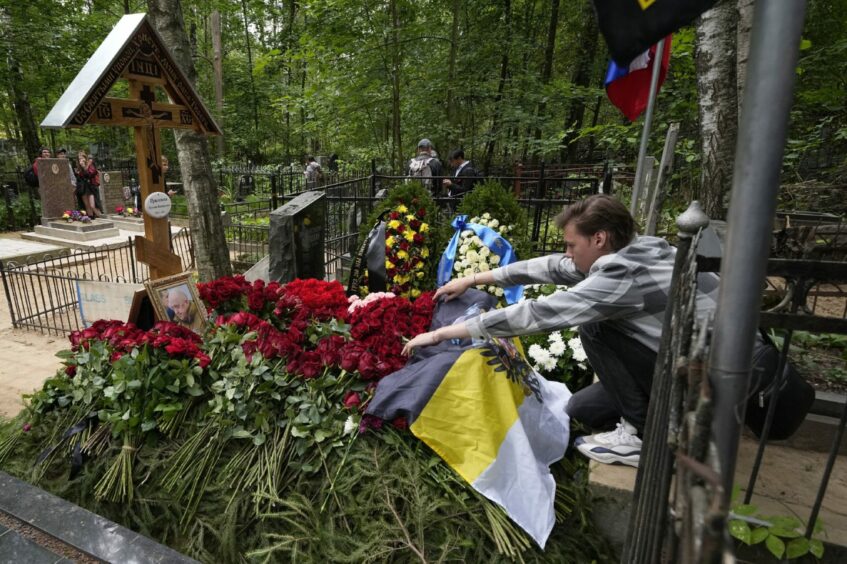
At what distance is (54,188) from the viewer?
1141 centimetres

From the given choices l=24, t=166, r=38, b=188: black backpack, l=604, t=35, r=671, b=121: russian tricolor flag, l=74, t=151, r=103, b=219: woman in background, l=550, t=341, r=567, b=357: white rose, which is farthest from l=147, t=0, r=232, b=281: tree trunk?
l=24, t=166, r=38, b=188: black backpack

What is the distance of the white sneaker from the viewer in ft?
7.42

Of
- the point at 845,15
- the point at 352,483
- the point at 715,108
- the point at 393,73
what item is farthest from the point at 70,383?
the point at 845,15

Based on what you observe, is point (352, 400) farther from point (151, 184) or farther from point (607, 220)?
point (151, 184)

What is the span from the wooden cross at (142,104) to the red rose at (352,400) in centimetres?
193

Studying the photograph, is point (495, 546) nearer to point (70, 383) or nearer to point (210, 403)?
point (210, 403)

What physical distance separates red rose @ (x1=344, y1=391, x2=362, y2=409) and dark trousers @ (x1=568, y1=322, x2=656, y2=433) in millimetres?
1231

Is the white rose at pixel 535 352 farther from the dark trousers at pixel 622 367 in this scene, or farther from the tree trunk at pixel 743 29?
the tree trunk at pixel 743 29

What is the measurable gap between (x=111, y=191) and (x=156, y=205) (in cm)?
1249

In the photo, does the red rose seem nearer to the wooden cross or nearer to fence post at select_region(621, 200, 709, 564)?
fence post at select_region(621, 200, 709, 564)

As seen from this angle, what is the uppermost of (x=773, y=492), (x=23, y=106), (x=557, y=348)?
(x=23, y=106)

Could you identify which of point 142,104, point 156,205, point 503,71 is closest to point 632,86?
point 142,104

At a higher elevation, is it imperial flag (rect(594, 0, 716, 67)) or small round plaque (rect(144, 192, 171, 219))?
imperial flag (rect(594, 0, 716, 67))

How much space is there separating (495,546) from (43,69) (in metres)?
18.9
